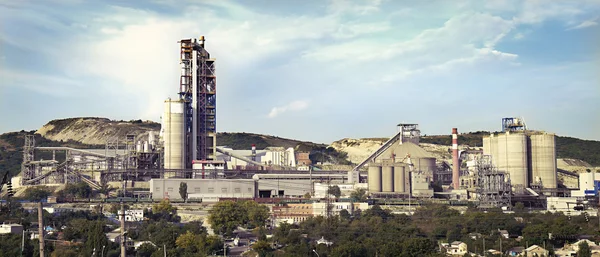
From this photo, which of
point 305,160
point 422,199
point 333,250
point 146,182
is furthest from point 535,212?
point 305,160

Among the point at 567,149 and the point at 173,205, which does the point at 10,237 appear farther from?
the point at 567,149

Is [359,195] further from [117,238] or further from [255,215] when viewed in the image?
[117,238]

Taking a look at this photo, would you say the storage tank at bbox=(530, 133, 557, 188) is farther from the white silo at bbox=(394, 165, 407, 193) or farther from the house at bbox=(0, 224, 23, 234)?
the house at bbox=(0, 224, 23, 234)

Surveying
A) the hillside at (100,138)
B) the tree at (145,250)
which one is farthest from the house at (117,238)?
the hillside at (100,138)

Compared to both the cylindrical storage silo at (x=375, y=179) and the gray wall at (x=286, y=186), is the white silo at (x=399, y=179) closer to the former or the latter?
the cylindrical storage silo at (x=375, y=179)

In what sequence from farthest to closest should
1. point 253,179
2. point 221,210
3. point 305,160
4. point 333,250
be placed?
point 305,160
point 253,179
point 221,210
point 333,250

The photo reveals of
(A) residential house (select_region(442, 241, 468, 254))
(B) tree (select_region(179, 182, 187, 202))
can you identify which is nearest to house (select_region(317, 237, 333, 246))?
(A) residential house (select_region(442, 241, 468, 254))
